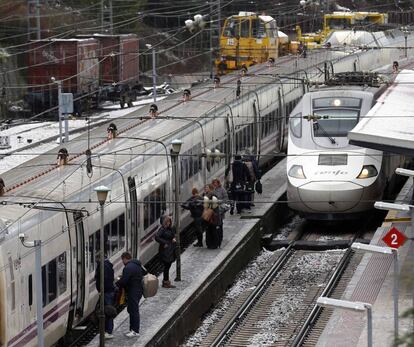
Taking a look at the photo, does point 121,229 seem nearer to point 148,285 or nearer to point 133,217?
point 133,217

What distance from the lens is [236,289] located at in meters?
22.1

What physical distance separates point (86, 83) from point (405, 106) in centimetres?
3025

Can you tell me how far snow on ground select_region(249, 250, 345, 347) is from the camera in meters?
19.3

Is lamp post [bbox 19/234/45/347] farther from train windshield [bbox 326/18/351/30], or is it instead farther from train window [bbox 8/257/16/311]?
train windshield [bbox 326/18/351/30]

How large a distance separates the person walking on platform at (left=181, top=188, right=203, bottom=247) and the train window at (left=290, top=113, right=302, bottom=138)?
11.6ft

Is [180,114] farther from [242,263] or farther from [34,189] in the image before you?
[34,189]

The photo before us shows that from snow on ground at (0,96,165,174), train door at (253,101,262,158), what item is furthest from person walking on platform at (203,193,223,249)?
snow on ground at (0,96,165,174)

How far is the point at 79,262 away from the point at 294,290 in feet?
18.9

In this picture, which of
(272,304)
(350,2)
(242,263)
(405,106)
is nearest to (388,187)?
(405,106)

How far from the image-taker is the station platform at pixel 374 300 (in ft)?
57.4

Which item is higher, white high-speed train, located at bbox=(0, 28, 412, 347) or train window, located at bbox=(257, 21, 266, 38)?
white high-speed train, located at bbox=(0, 28, 412, 347)

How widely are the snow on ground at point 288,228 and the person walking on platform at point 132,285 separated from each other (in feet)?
30.6

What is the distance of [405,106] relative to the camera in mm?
24141

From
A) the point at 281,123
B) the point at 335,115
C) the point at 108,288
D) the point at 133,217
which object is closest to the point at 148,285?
the point at 108,288
